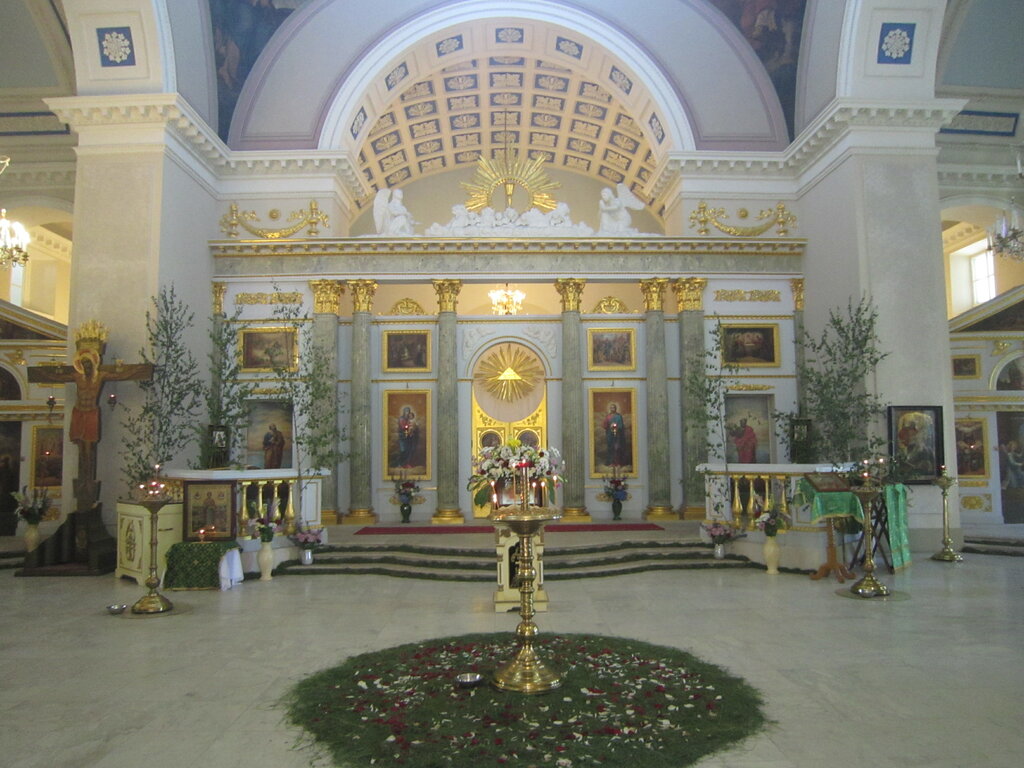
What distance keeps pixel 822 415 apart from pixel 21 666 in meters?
13.5

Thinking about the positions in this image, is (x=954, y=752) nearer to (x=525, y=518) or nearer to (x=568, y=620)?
(x=525, y=518)

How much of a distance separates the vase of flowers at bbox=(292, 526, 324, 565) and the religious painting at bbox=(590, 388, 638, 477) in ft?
24.5

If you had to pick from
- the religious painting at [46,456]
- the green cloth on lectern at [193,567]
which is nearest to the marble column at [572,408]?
the green cloth on lectern at [193,567]

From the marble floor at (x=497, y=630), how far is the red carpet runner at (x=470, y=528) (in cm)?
355

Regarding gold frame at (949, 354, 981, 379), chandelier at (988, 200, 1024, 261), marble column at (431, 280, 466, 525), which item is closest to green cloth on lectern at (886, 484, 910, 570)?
chandelier at (988, 200, 1024, 261)

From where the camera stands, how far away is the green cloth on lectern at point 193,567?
1126 centimetres

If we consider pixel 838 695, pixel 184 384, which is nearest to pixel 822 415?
pixel 838 695

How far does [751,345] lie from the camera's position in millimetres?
18234

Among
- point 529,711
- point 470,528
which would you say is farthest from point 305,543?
point 529,711

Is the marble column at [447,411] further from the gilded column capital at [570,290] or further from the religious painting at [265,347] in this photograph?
the religious painting at [265,347]

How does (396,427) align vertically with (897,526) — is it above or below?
above

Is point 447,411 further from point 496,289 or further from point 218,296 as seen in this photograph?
point 218,296

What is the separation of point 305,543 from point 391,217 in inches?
342

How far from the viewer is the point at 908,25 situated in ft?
51.0
